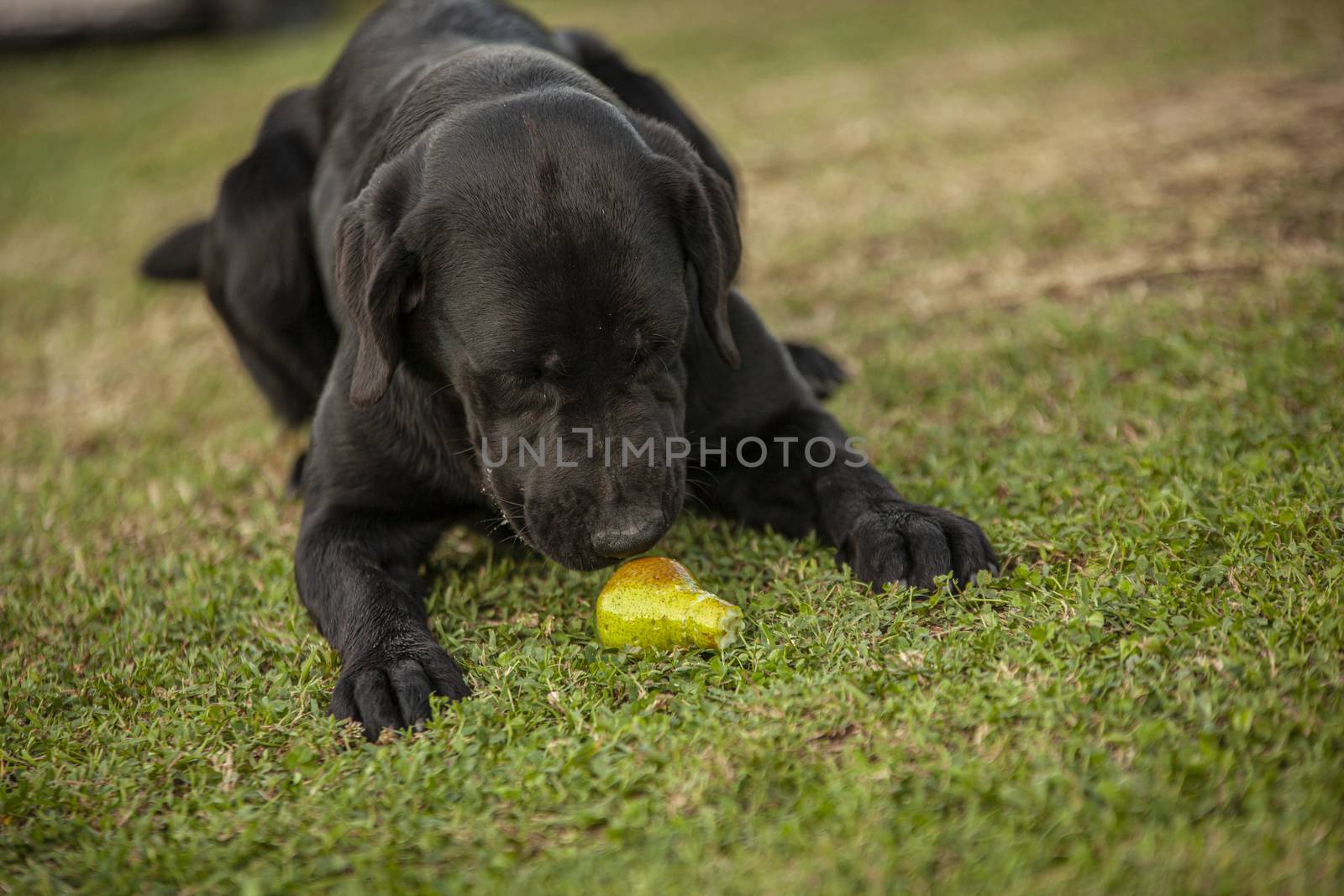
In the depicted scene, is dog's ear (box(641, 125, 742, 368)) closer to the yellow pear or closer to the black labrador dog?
the black labrador dog

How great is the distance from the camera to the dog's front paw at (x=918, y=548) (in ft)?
8.84

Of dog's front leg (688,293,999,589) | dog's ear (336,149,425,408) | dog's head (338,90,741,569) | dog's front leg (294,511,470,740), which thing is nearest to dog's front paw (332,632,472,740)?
dog's front leg (294,511,470,740)

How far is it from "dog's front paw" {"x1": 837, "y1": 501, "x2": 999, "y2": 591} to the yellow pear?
1.25 feet

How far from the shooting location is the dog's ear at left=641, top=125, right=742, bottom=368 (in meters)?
2.77

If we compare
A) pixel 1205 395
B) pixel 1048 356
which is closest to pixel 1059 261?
pixel 1048 356

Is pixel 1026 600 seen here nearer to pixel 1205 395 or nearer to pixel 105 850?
pixel 1205 395

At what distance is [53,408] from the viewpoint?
16.1 feet

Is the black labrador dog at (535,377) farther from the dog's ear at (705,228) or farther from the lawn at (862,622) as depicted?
the lawn at (862,622)

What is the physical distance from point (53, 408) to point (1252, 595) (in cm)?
465

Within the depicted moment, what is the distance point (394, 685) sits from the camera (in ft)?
8.16

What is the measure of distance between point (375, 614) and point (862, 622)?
1.15 meters

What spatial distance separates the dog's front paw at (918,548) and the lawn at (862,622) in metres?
0.08

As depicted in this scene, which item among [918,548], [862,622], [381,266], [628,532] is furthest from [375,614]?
[918,548]

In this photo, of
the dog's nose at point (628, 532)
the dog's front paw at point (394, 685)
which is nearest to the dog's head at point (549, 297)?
the dog's nose at point (628, 532)
